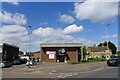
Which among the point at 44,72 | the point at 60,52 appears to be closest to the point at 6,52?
the point at 60,52

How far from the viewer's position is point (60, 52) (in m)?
83.6

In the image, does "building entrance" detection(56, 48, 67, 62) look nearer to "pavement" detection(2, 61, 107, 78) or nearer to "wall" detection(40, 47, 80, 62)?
"wall" detection(40, 47, 80, 62)

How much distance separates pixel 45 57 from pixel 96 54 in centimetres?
6289

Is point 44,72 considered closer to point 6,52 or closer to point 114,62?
point 114,62

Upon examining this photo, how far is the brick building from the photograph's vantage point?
3248 inches

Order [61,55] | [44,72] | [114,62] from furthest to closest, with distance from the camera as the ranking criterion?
[61,55], [114,62], [44,72]

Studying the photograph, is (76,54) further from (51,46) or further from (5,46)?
(5,46)

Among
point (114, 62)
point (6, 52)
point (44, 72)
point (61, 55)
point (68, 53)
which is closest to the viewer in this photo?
point (44, 72)

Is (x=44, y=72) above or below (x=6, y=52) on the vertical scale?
below

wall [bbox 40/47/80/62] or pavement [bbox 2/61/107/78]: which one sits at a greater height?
wall [bbox 40/47/80/62]

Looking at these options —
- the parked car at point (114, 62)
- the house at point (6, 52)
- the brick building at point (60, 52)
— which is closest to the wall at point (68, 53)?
the brick building at point (60, 52)

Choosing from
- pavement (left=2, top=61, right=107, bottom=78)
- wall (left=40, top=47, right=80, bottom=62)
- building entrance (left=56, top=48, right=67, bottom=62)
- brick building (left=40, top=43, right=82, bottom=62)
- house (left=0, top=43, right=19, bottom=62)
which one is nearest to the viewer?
pavement (left=2, top=61, right=107, bottom=78)

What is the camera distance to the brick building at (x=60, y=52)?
82.5 meters

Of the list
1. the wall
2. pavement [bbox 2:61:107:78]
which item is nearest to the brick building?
the wall
